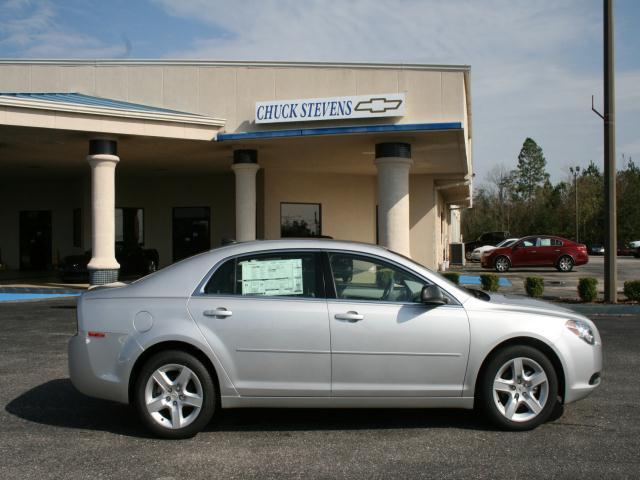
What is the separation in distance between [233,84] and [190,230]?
34.0ft

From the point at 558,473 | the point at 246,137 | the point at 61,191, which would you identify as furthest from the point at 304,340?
the point at 61,191

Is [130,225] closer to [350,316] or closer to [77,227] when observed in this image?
[77,227]

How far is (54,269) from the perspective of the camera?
91.9 feet

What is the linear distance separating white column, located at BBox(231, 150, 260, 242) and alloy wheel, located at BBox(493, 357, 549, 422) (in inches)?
535

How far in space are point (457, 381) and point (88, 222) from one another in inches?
979

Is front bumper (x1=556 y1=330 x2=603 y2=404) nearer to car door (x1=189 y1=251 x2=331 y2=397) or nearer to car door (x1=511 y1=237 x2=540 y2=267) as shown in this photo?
car door (x1=189 y1=251 x2=331 y2=397)

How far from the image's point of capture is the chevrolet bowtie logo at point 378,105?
1592 cm

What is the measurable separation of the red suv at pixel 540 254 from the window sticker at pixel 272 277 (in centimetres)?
2212

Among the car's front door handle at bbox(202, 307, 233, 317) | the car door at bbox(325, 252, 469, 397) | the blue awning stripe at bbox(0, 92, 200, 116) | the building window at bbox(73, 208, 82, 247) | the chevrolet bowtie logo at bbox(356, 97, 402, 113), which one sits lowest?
the car door at bbox(325, 252, 469, 397)

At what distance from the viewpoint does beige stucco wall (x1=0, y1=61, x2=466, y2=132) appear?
16.1m

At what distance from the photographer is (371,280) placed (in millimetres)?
5238

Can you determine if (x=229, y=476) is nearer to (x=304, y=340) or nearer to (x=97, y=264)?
(x=304, y=340)

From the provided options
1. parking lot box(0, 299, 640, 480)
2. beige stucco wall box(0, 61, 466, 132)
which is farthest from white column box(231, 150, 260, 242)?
parking lot box(0, 299, 640, 480)

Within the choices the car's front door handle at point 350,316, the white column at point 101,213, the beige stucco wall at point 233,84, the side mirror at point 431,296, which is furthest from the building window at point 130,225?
the side mirror at point 431,296
